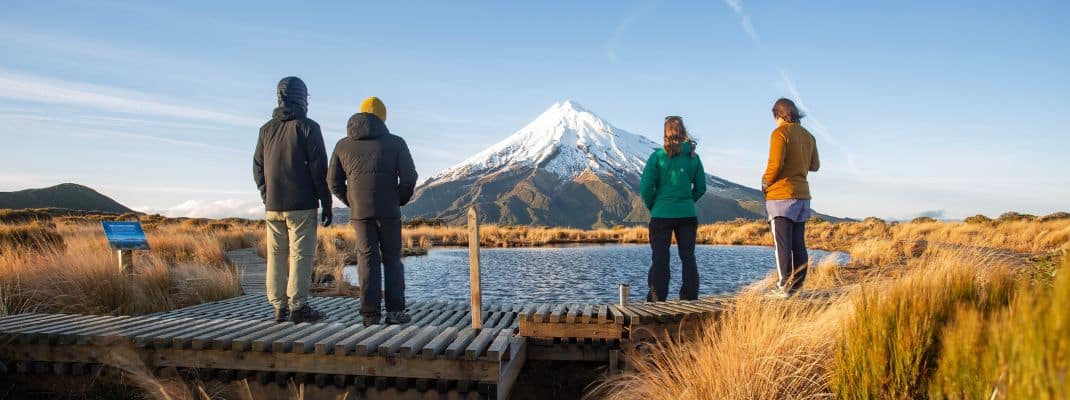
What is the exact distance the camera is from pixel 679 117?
6047mm

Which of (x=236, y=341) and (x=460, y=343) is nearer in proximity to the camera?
(x=460, y=343)

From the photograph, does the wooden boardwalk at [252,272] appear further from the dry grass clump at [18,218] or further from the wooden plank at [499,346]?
the dry grass clump at [18,218]

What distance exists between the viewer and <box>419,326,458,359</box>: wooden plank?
4.07 metres

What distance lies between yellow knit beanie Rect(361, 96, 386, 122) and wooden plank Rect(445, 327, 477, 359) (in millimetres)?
2178

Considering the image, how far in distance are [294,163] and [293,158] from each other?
0.04 m

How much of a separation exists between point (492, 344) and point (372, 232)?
1.87 m

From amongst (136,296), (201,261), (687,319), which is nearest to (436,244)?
(201,261)

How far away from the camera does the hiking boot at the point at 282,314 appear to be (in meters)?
5.54

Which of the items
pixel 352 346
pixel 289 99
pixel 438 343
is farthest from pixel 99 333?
pixel 438 343

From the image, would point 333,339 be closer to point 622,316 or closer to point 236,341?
point 236,341

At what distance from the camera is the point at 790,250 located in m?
5.63

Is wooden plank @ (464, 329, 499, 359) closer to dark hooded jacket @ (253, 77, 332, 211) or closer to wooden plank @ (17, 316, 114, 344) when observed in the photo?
dark hooded jacket @ (253, 77, 332, 211)

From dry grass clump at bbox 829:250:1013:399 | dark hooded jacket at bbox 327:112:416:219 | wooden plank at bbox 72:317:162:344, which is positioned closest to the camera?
dry grass clump at bbox 829:250:1013:399

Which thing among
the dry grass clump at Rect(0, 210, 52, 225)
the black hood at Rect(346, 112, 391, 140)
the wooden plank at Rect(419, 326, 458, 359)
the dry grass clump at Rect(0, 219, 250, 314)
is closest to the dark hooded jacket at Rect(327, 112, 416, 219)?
the black hood at Rect(346, 112, 391, 140)
